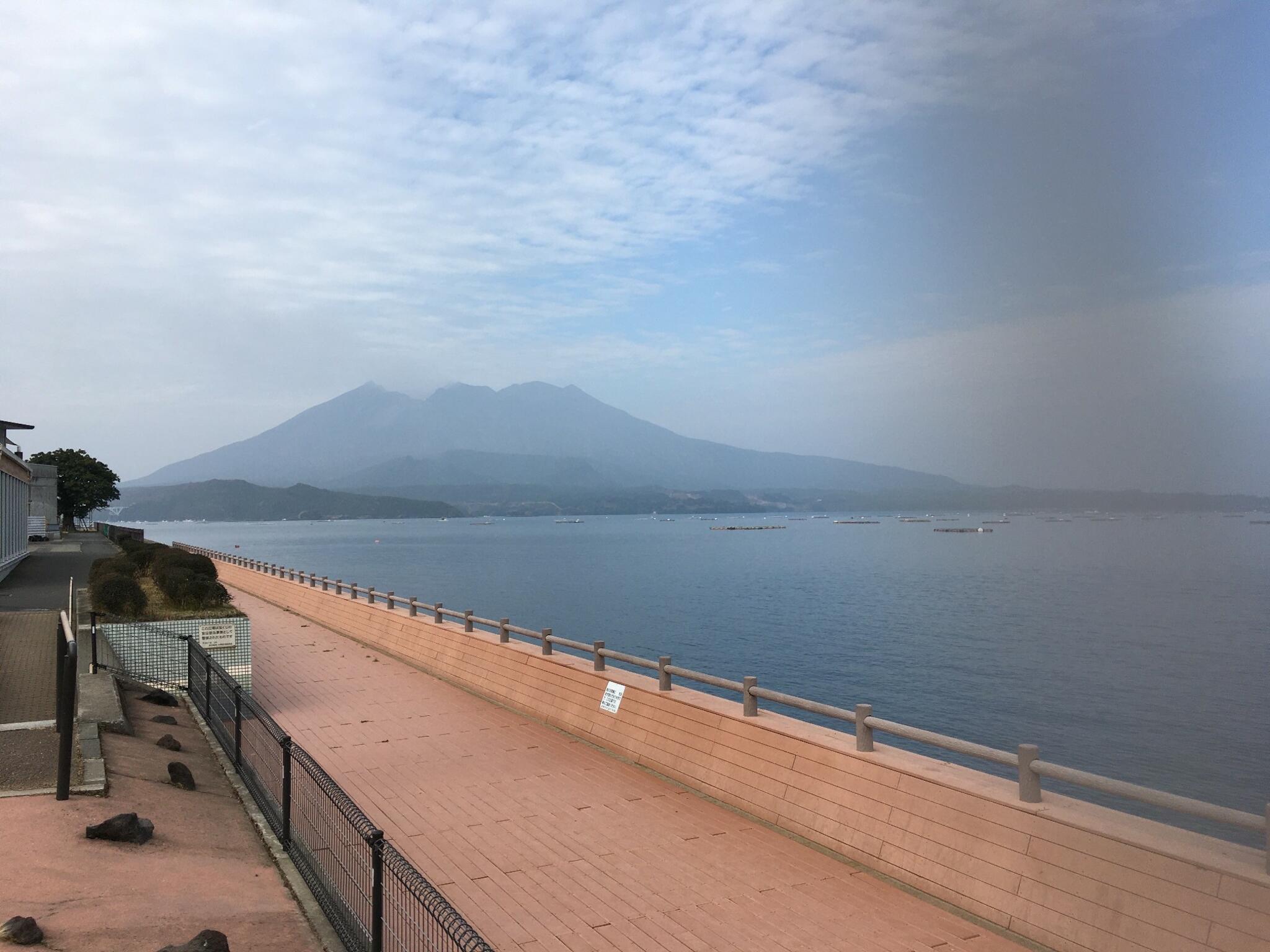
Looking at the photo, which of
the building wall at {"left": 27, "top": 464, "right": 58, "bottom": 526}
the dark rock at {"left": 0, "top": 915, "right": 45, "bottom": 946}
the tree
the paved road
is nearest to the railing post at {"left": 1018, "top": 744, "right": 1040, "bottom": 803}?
the dark rock at {"left": 0, "top": 915, "right": 45, "bottom": 946}

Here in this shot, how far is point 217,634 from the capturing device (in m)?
16.5

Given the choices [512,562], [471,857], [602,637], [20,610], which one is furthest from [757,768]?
[512,562]

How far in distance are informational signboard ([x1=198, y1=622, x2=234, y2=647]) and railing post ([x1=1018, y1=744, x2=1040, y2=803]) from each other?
13976 mm

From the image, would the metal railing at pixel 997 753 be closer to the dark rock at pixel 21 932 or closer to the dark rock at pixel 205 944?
the dark rock at pixel 205 944

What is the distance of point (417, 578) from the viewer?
80.9 metres

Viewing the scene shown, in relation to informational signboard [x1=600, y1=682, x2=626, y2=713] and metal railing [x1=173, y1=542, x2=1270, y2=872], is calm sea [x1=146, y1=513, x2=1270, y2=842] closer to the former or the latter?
informational signboard [x1=600, y1=682, x2=626, y2=713]

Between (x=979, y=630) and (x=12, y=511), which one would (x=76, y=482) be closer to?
(x=12, y=511)

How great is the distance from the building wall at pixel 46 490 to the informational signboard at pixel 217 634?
55529 millimetres

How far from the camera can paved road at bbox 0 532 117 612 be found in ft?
76.5

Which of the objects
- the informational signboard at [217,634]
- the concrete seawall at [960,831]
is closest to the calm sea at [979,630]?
the concrete seawall at [960,831]

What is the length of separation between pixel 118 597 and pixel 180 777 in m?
7.44

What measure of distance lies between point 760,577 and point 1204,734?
2027 inches

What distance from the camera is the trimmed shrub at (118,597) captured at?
15.7 m

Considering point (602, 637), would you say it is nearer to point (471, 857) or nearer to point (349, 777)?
point (349, 777)
